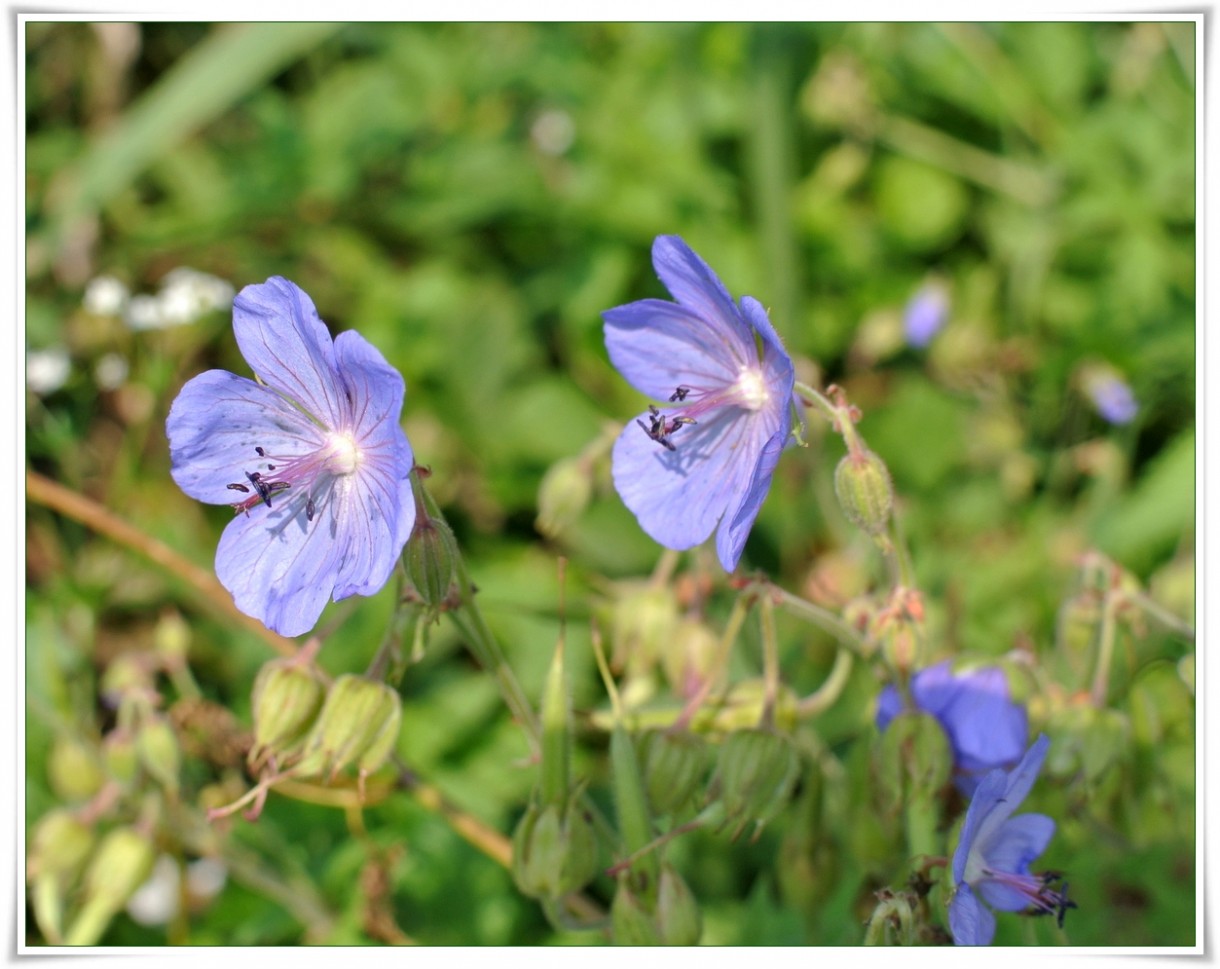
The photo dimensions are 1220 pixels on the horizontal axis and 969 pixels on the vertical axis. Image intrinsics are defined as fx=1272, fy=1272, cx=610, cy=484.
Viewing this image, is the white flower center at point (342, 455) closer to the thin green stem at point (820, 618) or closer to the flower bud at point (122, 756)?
the thin green stem at point (820, 618)

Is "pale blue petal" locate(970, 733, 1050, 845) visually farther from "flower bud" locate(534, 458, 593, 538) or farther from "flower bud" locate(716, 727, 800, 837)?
"flower bud" locate(534, 458, 593, 538)

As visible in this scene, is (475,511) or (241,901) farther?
(475,511)

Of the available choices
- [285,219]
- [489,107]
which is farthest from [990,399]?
[285,219]

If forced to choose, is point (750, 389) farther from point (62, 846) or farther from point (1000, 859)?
point (62, 846)

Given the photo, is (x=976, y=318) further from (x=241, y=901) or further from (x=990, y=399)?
(x=241, y=901)

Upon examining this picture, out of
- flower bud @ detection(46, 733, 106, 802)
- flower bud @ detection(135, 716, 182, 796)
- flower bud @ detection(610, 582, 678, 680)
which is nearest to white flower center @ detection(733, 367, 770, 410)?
flower bud @ detection(610, 582, 678, 680)
